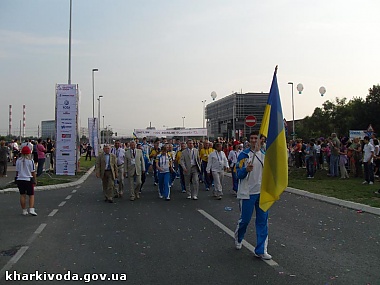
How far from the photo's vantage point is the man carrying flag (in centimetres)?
667

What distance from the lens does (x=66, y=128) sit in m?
24.7

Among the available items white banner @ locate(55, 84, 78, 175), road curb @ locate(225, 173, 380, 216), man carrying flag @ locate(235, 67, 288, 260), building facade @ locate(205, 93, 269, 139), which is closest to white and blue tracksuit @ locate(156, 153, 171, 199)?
road curb @ locate(225, 173, 380, 216)

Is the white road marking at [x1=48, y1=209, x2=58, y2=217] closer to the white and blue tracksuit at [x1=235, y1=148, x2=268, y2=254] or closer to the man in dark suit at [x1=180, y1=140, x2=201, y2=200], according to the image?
the man in dark suit at [x1=180, y1=140, x2=201, y2=200]

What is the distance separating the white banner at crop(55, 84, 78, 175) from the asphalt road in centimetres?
1146

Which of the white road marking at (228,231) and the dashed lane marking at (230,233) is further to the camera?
the white road marking at (228,231)

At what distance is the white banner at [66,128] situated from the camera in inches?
960

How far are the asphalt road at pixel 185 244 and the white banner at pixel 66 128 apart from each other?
11.5 meters

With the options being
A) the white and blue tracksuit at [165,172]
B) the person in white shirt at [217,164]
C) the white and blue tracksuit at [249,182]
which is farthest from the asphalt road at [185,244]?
the person in white shirt at [217,164]

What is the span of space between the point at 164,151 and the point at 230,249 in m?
7.88

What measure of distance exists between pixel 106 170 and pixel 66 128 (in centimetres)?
1145

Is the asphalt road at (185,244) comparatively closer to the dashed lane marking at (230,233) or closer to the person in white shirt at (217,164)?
the dashed lane marking at (230,233)

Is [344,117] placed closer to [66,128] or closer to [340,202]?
[66,128]

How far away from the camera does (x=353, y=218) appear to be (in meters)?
10.7

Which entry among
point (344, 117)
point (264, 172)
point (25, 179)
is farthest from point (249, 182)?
point (344, 117)
